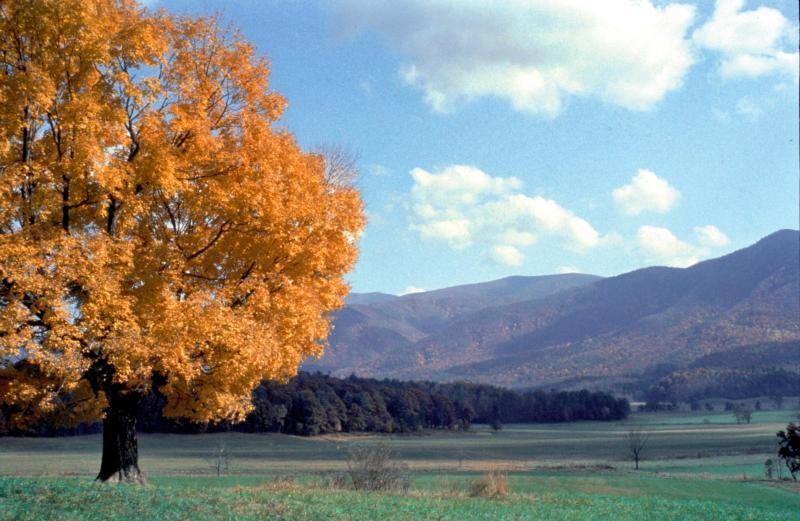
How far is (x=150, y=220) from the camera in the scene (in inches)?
666

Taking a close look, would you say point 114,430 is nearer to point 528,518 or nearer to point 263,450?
point 528,518

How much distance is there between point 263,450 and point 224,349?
227 feet

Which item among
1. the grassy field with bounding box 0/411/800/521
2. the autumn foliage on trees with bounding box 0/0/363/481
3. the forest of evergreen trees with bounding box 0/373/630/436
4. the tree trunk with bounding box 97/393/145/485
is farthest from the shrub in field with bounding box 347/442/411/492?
the forest of evergreen trees with bounding box 0/373/630/436

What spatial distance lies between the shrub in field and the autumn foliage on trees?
23.2 feet

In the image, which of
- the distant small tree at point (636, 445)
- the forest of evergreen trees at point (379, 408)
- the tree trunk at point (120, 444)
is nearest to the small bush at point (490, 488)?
the tree trunk at point (120, 444)

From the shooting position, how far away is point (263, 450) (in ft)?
265

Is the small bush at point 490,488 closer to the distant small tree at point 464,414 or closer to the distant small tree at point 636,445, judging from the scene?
the distant small tree at point 636,445

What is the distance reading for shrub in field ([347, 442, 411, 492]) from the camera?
77.3ft

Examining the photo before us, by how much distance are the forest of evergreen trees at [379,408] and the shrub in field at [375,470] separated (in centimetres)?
4854

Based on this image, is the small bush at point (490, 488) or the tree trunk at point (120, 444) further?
the small bush at point (490, 488)

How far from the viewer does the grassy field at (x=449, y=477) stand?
12.3m

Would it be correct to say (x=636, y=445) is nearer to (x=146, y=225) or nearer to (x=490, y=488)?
(x=490, y=488)

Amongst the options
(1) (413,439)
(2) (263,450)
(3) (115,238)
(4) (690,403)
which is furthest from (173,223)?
(4) (690,403)

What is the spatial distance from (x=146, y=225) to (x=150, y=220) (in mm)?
157
